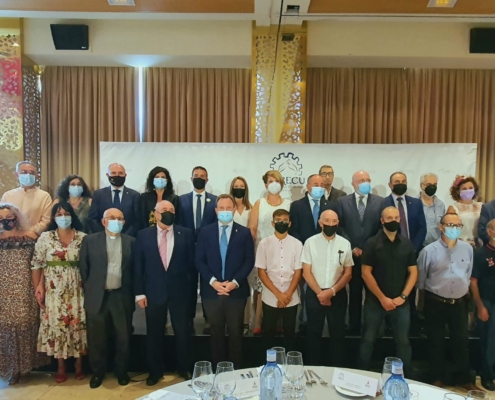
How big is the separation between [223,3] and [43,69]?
2.94m

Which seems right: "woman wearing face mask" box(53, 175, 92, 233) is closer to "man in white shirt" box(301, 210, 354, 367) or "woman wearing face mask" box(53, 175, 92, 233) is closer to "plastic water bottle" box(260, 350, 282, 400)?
"man in white shirt" box(301, 210, 354, 367)

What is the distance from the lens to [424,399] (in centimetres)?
183

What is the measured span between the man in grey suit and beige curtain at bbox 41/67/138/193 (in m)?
3.36

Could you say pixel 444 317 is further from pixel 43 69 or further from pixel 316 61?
pixel 43 69

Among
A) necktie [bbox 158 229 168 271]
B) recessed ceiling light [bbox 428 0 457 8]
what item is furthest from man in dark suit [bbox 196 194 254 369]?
recessed ceiling light [bbox 428 0 457 8]

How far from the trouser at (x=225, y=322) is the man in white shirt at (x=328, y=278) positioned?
59 cm

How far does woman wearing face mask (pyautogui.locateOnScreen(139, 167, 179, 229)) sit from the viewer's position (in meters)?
4.12

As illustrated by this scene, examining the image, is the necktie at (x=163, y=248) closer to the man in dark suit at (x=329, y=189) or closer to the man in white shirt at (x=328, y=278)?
the man in white shirt at (x=328, y=278)

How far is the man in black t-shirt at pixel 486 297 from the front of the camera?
3.62 meters

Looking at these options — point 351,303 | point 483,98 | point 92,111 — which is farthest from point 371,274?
point 92,111

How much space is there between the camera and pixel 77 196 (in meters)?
4.14

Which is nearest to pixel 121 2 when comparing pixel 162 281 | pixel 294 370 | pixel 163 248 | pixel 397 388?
pixel 163 248

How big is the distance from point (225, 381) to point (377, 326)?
6.85ft

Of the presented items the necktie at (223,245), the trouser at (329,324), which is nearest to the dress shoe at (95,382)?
the necktie at (223,245)
